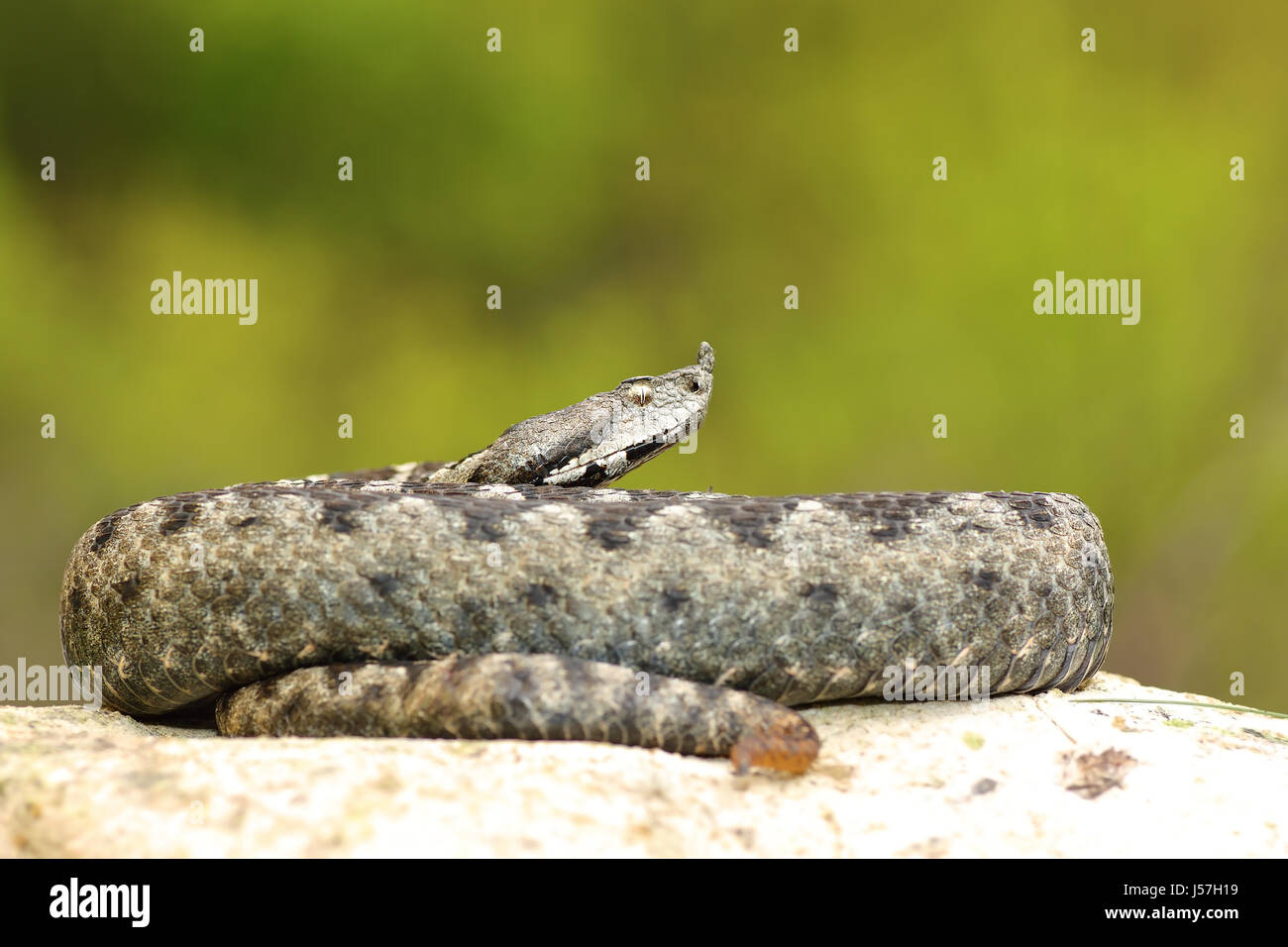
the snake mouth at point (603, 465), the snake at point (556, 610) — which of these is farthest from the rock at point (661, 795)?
the snake mouth at point (603, 465)

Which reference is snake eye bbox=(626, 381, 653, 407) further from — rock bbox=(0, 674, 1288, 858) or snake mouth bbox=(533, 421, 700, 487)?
rock bbox=(0, 674, 1288, 858)

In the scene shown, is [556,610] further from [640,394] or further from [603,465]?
[640,394]

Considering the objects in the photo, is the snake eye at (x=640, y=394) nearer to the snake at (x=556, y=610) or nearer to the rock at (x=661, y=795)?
the snake at (x=556, y=610)

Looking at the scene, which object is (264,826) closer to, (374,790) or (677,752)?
(374,790)

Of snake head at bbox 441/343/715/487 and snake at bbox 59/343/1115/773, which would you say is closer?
snake at bbox 59/343/1115/773

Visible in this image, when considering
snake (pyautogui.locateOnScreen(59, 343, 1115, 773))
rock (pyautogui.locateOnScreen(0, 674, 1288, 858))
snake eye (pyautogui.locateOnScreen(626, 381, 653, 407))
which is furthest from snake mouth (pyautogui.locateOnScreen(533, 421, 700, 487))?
rock (pyautogui.locateOnScreen(0, 674, 1288, 858))
